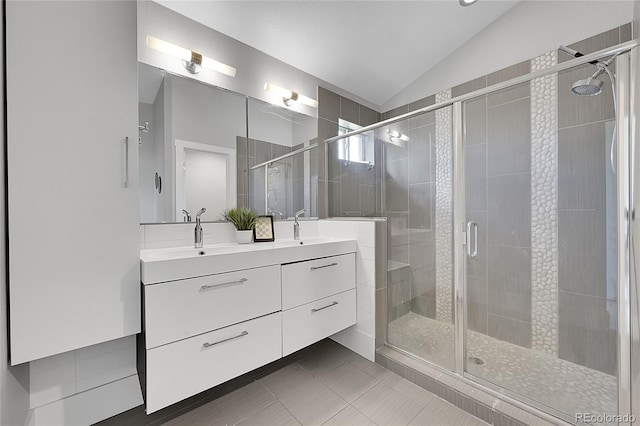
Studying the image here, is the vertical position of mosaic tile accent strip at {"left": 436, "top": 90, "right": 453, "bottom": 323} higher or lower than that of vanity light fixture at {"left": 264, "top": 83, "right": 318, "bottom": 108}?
lower

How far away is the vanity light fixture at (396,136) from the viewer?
203cm

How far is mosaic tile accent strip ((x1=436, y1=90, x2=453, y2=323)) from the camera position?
1.74m

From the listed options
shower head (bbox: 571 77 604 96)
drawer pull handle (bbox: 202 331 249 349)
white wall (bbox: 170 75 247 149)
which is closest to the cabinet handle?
white wall (bbox: 170 75 247 149)

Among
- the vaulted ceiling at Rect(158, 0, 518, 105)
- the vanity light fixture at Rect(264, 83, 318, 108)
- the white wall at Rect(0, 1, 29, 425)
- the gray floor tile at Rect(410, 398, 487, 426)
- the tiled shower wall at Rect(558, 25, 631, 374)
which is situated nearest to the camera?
the white wall at Rect(0, 1, 29, 425)

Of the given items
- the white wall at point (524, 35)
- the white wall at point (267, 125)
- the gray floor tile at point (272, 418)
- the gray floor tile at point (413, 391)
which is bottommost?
the gray floor tile at point (272, 418)

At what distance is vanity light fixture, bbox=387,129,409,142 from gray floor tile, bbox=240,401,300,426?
192 cm

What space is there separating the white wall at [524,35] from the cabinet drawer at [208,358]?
255 cm

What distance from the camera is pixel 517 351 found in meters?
1.68

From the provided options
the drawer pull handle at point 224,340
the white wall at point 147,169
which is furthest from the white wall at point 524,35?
the drawer pull handle at point 224,340

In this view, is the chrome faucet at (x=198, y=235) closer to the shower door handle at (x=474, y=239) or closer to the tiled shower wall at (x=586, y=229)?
the shower door handle at (x=474, y=239)

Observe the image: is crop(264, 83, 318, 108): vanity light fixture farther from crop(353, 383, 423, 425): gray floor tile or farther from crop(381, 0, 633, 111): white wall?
crop(353, 383, 423, 425): gray floor tile

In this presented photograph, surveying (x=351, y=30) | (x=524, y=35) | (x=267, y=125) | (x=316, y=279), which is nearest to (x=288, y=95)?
(x=267, y=125)

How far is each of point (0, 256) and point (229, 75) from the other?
161cm

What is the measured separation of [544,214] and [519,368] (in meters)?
0.91
